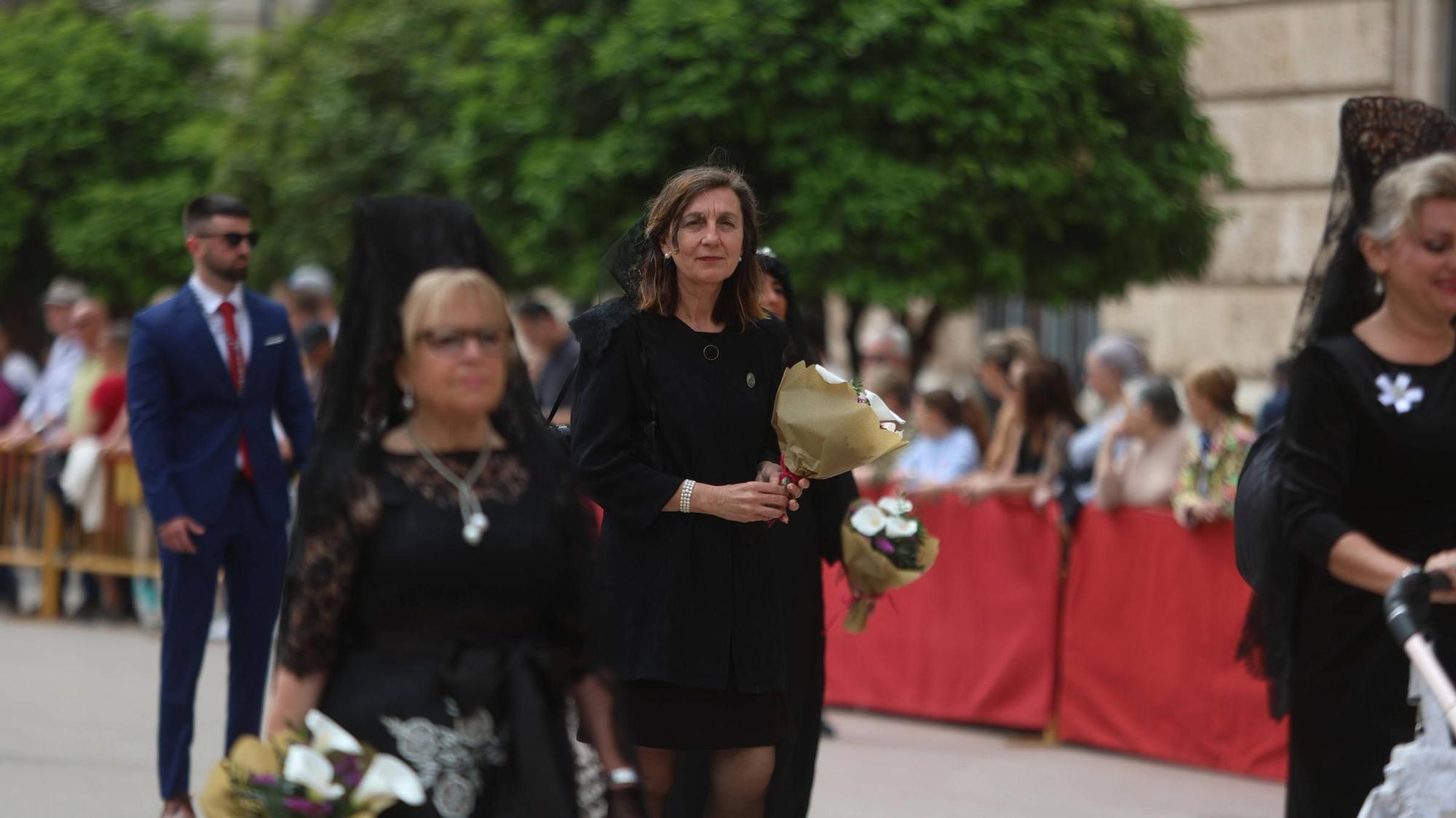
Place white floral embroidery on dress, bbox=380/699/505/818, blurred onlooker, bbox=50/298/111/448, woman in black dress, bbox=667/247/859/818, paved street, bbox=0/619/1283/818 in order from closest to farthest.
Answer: white floral embroidery on dress, bbox=380/699/505/818, woman in black dress, bbox=667/247/859/818, paved street, bbox=0/619/1283/818, blurred onlooker, bbox=50/298/111/448

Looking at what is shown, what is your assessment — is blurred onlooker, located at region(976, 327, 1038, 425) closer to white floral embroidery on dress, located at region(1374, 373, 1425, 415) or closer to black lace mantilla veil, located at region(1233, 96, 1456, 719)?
black lace mantilla veil, located at region(1233, 96, 1456, 719)

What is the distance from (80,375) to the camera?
45.1ft

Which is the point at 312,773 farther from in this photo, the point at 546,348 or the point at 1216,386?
the point at 546,348

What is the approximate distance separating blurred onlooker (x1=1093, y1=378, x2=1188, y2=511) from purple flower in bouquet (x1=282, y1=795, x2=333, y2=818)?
6530mm

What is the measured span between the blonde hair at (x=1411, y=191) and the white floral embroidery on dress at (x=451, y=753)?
7.21 ft

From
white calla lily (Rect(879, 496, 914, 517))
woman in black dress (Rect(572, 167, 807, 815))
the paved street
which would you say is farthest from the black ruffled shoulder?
the paved street

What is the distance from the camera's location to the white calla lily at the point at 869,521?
5.95m

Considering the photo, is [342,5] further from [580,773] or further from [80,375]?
[580,773]

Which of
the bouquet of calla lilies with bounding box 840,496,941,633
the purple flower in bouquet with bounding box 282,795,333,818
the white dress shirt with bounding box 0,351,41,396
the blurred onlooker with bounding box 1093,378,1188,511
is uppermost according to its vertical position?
the purple flower in bouquet with bounding box 282,795,333,818

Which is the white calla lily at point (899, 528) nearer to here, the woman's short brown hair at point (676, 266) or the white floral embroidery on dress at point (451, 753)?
the woman's short brown hair at point (676, 266)

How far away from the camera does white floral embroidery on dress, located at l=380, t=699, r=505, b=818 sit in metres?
3.67

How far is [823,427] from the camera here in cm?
505

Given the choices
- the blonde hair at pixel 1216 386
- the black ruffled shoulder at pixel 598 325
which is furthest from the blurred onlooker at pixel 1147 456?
the black ruffled shoulder at pixel 598 325

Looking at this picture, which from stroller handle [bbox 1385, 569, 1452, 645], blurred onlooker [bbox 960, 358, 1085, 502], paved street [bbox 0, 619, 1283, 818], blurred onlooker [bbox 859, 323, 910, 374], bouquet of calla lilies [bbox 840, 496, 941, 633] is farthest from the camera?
blurred onlooker [bbox 859, 323, 910, 374]
